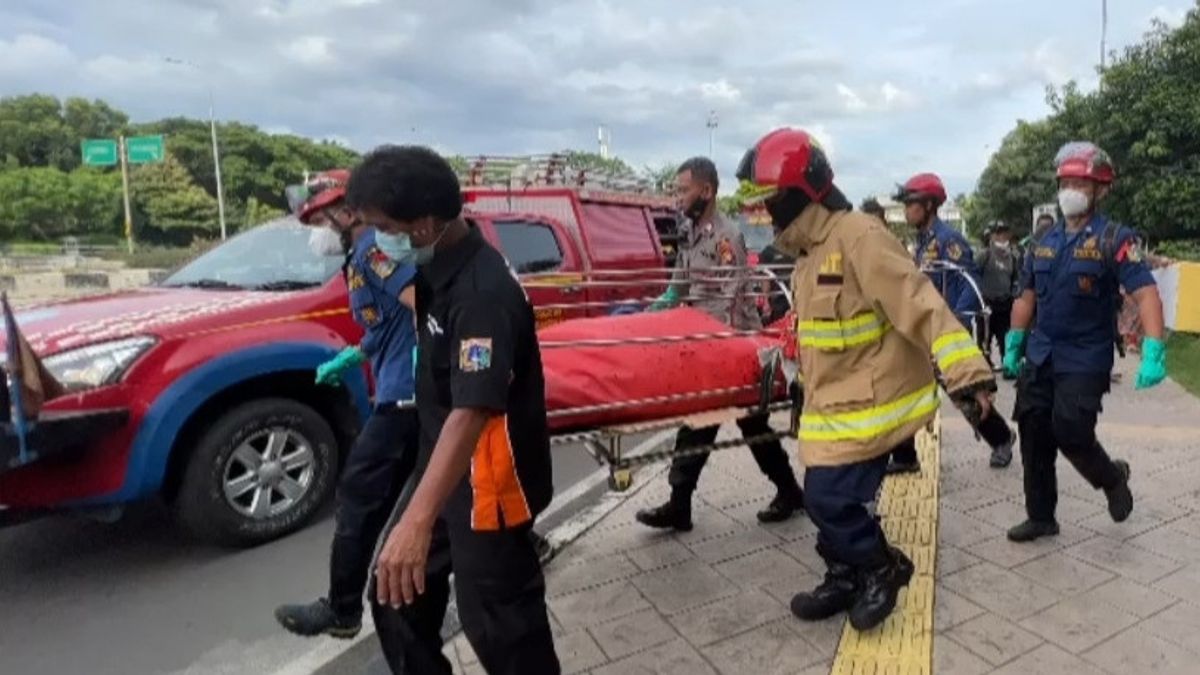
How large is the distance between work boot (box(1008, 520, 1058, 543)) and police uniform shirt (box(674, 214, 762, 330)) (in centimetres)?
145

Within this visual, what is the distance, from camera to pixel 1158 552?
3.81m

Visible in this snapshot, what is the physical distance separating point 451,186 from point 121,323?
8.62 feet

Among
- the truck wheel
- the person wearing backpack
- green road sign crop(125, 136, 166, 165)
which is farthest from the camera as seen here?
green road sign crop(125, 136, 166, 165)

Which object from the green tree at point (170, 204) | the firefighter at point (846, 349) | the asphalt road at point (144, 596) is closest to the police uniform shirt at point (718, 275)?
the firefighter at point (846, 349)

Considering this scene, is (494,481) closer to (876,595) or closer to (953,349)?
(953,349)

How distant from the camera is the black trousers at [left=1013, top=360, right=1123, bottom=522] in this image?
3.75m

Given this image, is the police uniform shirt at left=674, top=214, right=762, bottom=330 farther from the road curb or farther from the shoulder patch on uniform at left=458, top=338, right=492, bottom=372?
the shoulder patch on uniform at left=458, top=338, right=492, bottom=372

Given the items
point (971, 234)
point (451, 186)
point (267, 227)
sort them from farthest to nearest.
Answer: point (971, 234) → point (267, 227) → point (451, 186)

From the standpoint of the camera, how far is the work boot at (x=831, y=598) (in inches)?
127

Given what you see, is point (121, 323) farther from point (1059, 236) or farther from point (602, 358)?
point (1059, 236)

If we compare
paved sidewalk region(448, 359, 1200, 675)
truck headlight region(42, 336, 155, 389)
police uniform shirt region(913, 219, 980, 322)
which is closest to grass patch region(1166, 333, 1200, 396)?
paved sidewalk region(448, 359, 1200, 675)

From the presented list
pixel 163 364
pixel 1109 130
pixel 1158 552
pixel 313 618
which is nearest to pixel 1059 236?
pixel 1158 552

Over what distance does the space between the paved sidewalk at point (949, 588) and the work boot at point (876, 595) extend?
0.29 ft

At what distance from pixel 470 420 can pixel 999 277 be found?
7.77 metres
